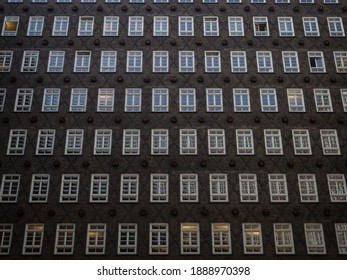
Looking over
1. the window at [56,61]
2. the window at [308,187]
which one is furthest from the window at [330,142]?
the window at [56,61]

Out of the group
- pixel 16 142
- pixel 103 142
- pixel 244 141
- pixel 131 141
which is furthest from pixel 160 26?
pixel 16 142

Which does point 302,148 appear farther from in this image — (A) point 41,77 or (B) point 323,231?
(A) point 41,77

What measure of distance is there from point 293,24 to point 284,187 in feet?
51.4

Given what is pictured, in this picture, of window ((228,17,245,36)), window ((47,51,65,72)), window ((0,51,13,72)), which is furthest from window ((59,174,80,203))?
window ((228,17,245,36))

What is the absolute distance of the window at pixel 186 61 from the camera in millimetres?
37094

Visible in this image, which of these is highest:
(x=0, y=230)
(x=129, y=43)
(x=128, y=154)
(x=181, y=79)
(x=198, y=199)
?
(x=129, y=43)

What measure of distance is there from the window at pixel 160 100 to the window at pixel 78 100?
19.0ft

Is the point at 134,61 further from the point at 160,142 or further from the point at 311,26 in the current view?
the point at 311,26

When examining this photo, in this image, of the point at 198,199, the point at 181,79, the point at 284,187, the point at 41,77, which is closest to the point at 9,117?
the point at 41,77

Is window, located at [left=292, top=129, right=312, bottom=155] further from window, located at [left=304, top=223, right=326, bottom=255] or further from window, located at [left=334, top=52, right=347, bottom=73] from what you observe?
window, located at [left=334, top=52, right=347, bottom=73]

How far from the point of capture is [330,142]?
1356 inches

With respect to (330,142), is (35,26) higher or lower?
higher

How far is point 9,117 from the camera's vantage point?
3500 centimetres

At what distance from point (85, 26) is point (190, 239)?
70.5ft
